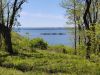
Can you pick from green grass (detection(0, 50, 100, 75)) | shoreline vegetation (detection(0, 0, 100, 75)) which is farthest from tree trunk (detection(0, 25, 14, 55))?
green grass (detection(0, 50, 100, 75))

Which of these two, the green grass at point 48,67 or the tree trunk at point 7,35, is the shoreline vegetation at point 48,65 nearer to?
the green grass at point 48,67

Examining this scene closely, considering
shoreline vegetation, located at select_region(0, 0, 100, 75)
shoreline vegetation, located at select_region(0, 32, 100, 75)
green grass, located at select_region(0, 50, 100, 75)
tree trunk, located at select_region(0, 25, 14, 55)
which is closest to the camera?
green grass, located at select_region(0, 50, 100, 75)

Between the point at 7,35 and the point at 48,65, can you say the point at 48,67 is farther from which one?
the point at 7,35

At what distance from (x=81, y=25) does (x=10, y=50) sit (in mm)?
17537

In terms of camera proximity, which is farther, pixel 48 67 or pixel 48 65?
pixel 48 65

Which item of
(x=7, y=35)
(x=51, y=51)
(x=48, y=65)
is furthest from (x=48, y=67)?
(x=51, y=51)

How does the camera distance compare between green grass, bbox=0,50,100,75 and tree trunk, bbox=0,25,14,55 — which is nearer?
green grass, bbox=0,50,100,75

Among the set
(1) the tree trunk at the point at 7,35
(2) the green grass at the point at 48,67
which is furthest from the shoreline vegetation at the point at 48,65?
(1) the tree trunk at the point at 7,35

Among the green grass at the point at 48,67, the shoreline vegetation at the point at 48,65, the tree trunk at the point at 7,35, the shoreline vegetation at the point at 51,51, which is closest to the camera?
the green grass at the point at 48,67

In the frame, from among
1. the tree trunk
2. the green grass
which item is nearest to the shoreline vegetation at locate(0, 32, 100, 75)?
the green grass

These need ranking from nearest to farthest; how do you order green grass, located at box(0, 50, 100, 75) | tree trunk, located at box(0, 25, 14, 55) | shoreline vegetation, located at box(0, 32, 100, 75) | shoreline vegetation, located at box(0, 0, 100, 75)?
green grass, located at box(0, 50, 100, 75), shoreline vegetation, located at box(0, 32, 100, 75), shoreline vegetation, located at box(0, 0, 100, 75), tree trunk, located at box(0, 25, 14, 55)

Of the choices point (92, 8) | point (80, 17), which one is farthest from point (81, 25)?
point (92, 8)

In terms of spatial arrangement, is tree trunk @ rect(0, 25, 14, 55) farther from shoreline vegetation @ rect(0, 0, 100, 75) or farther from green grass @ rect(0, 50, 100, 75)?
green grass @ rect(0, 50, 100, 75)

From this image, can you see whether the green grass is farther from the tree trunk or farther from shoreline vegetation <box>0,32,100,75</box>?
the tree trunk
